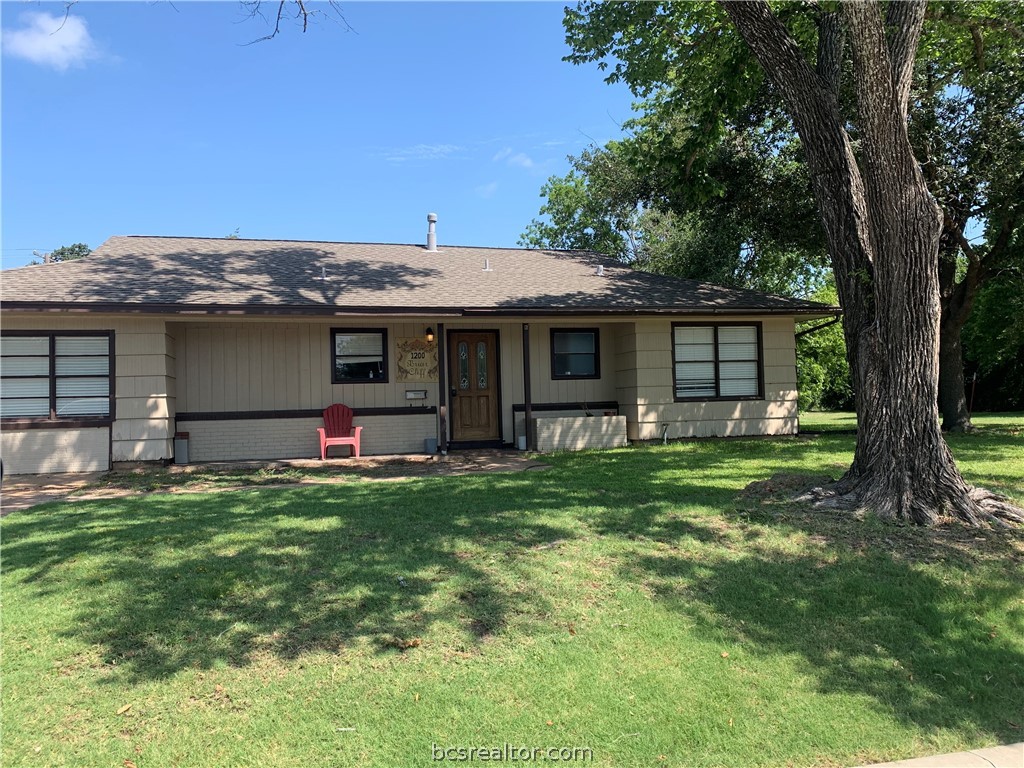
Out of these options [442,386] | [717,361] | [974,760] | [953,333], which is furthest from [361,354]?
[953,333]

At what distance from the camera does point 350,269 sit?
1374cm

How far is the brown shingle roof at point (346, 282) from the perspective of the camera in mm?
10734

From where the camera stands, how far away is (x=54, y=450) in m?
10.4

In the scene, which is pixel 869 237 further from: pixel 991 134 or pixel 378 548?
pixel 991 134

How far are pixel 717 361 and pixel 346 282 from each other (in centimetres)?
761

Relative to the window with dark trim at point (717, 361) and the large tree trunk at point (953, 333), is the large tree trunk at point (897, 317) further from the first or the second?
the large tree trunk at point (953, 333)

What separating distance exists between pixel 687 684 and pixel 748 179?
Result: 51.4 ft

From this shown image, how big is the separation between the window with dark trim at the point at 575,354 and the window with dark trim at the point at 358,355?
3.44m

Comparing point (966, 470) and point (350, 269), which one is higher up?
point (350, 269)

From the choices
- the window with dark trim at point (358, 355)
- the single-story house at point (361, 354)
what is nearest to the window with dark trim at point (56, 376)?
the single-story house at point (361, 354)

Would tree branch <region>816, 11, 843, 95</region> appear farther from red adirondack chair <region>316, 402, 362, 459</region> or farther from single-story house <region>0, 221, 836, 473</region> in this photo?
red adirondack chair <region>316, 402, 362, 459</region>

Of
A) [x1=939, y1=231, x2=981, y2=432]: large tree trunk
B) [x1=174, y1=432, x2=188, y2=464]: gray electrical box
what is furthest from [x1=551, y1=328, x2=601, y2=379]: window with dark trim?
[x1=939, y1=231, x2=981, y2=432]: large tree trunk

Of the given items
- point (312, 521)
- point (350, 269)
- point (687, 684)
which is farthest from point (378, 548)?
point (350, 269)

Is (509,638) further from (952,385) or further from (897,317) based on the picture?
(952,385)
